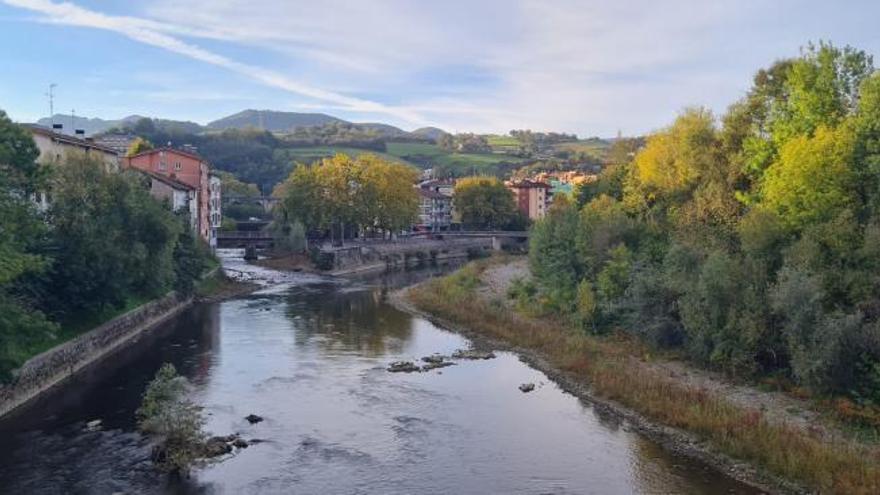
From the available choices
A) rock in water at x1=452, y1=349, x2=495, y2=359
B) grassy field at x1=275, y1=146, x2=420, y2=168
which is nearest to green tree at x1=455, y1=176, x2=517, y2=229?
grassy field at x1=275, y1=146, x2=420, y2=168

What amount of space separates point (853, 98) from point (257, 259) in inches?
2068

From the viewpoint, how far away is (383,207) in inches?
3179

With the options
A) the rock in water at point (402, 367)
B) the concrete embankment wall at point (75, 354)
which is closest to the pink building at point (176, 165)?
the concrete embankment wall at point (75, 354)

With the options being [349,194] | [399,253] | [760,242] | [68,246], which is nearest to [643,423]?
[760,242]

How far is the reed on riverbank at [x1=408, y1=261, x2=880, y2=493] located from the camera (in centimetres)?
1755

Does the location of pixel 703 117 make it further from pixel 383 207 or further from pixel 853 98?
pixel 383 207

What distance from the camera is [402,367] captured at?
97.5 ft

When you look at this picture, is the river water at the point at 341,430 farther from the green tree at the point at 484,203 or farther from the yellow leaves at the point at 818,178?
the green tree at the point at 484,203

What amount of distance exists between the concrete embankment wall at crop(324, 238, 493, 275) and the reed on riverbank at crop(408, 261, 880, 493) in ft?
105

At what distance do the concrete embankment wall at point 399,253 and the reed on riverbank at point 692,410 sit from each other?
32001 mm

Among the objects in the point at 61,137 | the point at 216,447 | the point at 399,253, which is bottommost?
the point at 216,447

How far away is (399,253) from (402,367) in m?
52.5

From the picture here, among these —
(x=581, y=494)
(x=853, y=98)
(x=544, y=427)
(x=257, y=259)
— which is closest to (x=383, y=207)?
(x=257, y=259)

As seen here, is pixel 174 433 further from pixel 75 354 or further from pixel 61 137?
pixel 61 137
